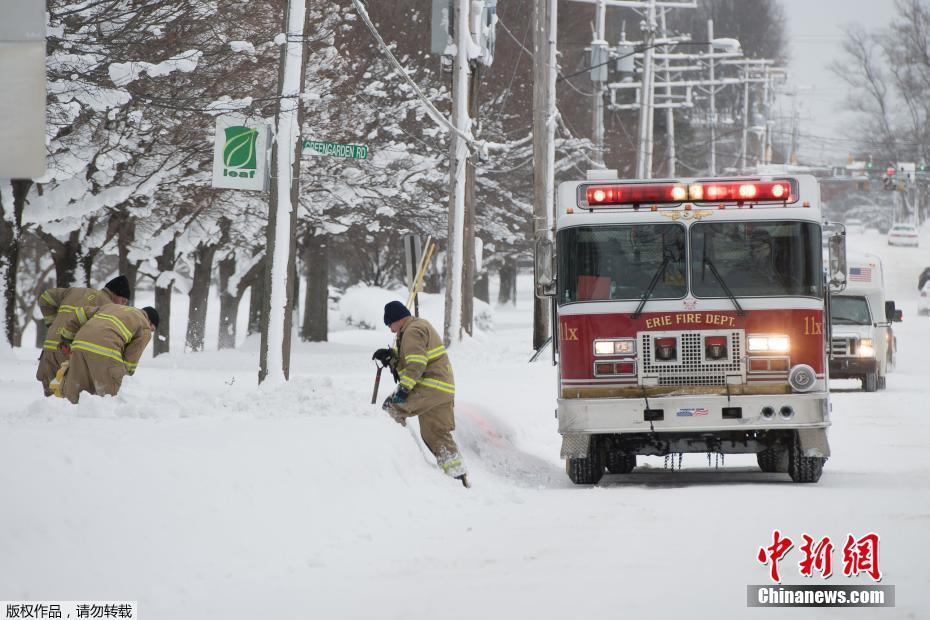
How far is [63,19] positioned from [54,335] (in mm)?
5072

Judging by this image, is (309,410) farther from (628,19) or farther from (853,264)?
(628,19)

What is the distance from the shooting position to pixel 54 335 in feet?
45.0

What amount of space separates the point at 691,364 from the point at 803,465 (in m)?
1.40

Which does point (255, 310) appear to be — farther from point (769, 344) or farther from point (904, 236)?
point (904, 236)

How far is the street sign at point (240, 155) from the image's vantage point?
1616 cm

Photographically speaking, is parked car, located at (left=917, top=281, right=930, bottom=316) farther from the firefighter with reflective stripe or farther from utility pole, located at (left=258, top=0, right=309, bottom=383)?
the firefighter with reflective stripe

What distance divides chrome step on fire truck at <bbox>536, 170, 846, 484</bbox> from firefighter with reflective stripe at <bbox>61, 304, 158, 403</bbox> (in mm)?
3691

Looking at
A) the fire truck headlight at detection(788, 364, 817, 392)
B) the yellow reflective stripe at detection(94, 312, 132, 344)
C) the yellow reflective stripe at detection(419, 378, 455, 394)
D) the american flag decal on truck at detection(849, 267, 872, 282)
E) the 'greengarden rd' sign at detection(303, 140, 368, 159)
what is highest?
the 'greengarden rd' sign at detection(303, 140, 368, 159)

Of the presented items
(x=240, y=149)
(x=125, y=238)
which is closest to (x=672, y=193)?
(x=240, y=149)

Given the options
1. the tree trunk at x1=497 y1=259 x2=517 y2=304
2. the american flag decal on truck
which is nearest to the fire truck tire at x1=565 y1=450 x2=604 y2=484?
the american flag decal on truck

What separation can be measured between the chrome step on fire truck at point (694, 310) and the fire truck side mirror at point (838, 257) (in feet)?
0.04

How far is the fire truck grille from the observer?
1231 cm

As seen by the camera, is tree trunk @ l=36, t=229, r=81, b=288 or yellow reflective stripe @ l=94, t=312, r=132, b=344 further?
tree trunk @ l=36, t=229, r=81, b=288

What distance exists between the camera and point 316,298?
37938 mm
